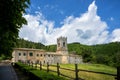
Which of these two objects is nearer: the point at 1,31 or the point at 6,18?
the point at 6,18

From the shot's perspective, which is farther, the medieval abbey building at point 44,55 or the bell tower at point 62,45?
the bell tower at point 62,45

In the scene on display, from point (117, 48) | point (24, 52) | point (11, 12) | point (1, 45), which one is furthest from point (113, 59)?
point (11, 12)

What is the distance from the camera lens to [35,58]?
8056 cm

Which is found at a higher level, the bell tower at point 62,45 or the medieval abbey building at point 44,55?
the bell tower at point 62,45

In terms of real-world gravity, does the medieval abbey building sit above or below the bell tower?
below

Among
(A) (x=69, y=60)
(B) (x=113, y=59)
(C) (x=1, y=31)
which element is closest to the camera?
(C) (x=1, y=31)

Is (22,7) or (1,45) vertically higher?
(22,7)

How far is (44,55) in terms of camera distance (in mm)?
83812

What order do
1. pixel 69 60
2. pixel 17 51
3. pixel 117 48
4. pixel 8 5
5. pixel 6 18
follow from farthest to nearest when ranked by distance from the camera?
pixel 117 48 → pixel 69 60 → pixel 17 51 → pixel 6 18 → pixel 8 5

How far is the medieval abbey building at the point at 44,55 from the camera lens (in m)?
74.4

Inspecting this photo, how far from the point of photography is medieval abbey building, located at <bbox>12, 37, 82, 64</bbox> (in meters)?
74.4

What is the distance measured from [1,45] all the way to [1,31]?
264 inches

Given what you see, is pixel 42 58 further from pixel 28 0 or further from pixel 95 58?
pixel 28 0

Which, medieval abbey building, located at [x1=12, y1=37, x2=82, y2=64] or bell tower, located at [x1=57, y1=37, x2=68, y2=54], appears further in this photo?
bell tower, located at [x1=57, y1=37, x2=68, y2=54]
